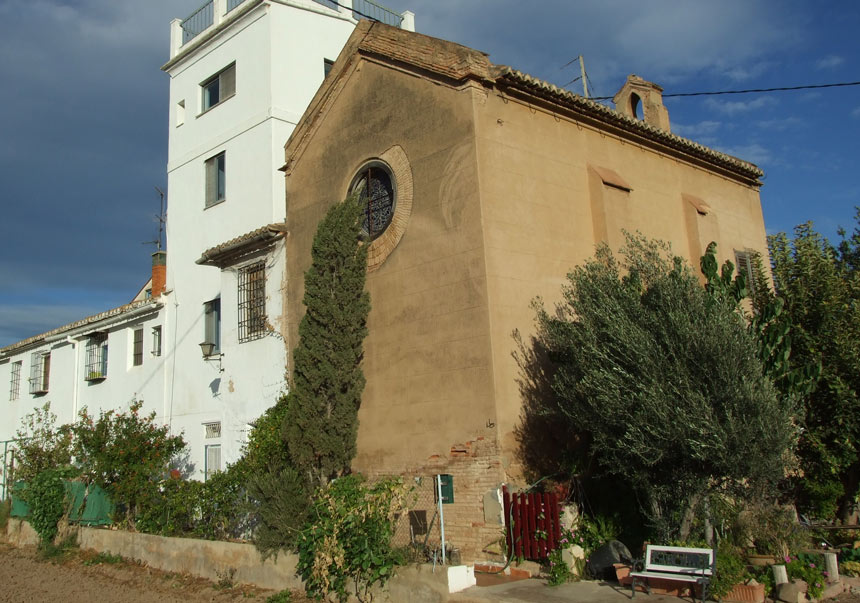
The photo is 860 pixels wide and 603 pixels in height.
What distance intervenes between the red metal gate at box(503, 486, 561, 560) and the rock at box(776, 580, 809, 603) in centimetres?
270

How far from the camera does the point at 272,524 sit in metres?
10.9

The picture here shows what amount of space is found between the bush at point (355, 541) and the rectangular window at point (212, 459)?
708 centimetres

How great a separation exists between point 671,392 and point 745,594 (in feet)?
7.64

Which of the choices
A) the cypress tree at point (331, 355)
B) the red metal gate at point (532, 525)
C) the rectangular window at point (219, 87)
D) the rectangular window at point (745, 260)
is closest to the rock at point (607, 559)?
the red metal gate at point (532, 525)

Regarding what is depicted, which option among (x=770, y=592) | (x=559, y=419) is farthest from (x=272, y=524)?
(x=770, y=592)

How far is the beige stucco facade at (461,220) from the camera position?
1070 cm

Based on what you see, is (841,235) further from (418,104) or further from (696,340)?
(418,104)

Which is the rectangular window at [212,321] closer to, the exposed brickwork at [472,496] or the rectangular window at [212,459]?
the rectangular window at [212,459]

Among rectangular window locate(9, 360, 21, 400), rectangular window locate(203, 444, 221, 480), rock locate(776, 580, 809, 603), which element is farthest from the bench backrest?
rectangular window locate(9, 360, 21, 400)

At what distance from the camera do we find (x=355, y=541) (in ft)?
30.6

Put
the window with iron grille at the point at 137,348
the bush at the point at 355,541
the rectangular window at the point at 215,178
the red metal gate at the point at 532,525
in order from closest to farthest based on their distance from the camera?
the bush at the point at 355,541
the red metal gate at the point at 532,525
the rectangular window at the point at 215,178
the window with iron grille at the point at 137,348

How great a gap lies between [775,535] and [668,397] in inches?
97.1

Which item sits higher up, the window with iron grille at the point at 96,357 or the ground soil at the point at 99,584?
the window with iron grille at the point at 96,357

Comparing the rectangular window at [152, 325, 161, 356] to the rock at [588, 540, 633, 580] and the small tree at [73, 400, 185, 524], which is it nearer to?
the small tree at [73, 400, 185, 524]
